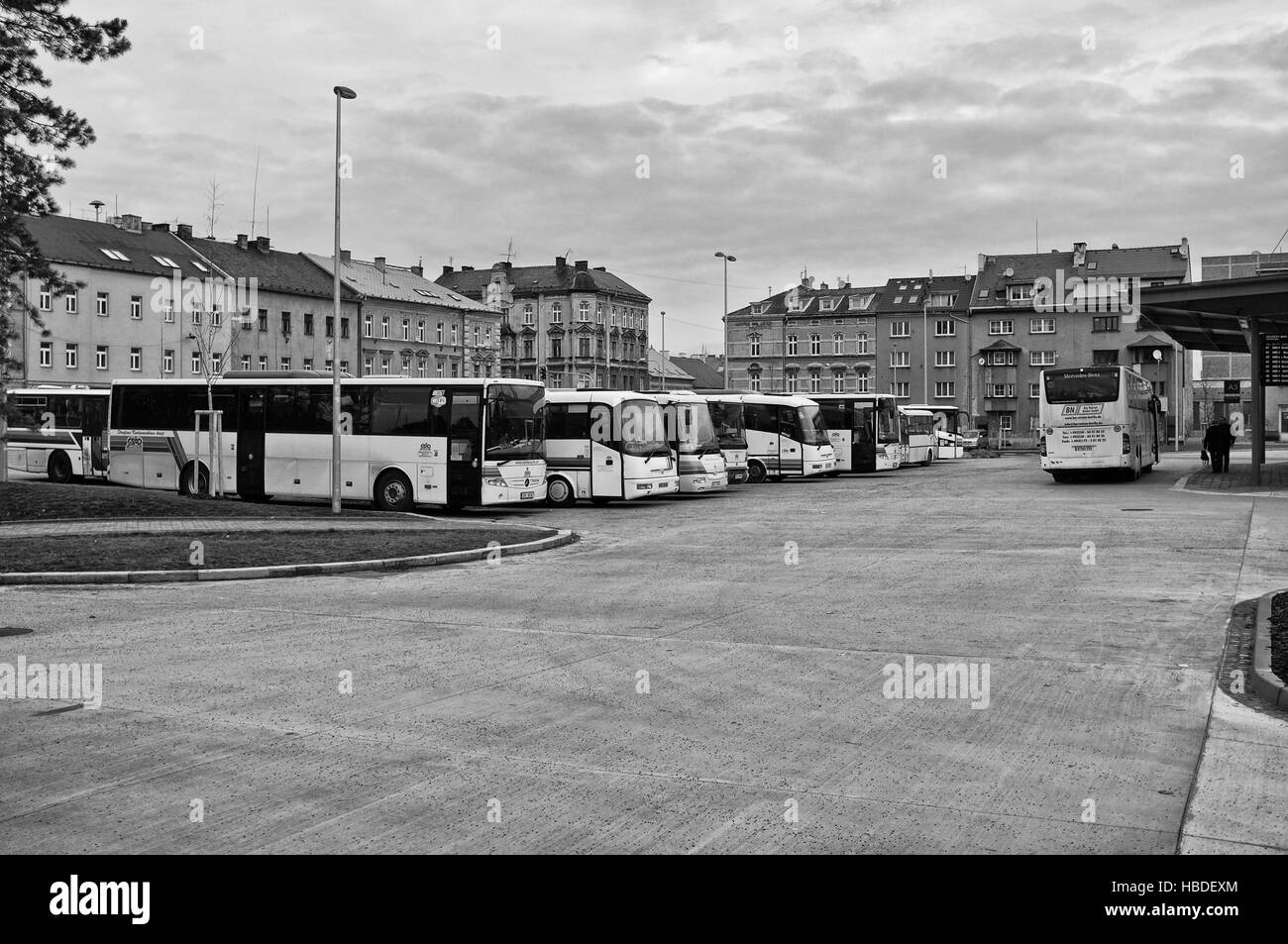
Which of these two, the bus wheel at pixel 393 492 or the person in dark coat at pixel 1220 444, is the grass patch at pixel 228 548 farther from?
the person in dark coat at pixel 1220 444

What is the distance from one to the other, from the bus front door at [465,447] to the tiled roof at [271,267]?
186 feet

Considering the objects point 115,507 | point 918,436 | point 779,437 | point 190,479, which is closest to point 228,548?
point 115,507

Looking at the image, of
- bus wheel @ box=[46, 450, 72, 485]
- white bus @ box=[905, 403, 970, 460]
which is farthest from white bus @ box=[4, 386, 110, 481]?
white bus @ box=[905, 403, 970, 460]

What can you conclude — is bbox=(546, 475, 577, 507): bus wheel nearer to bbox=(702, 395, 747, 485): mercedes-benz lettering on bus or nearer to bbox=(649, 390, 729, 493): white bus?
bbox=(649, 390, 729, 493): white bus

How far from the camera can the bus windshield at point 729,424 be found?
41.3 m

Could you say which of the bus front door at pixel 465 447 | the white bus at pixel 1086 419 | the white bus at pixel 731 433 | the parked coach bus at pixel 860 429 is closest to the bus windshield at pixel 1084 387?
the white bus at pixel 1086 419

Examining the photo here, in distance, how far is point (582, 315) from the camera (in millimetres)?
113312

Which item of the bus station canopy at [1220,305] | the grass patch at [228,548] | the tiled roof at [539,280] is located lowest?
the grass patch at [228,548]

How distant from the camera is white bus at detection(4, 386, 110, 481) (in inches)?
1532

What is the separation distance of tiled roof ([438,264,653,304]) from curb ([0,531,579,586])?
312 feet

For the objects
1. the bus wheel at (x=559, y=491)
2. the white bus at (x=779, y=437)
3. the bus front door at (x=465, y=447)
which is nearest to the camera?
the bus front door at (x=465, y=447)

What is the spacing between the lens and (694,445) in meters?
35.2

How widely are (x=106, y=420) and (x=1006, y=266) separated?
8996 centimetres
